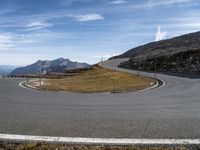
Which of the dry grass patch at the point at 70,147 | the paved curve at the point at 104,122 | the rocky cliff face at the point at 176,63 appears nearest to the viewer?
the dry grass patch at the point at 70,147

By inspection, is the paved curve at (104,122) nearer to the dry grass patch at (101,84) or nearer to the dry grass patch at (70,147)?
the dry grass patch at (70,147)

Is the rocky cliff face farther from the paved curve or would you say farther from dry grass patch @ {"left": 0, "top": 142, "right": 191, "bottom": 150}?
dry grass patch @ {"left": 0, "top": 142, "right": 191, "bottom": 150}

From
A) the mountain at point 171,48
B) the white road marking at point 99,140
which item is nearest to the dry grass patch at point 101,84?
the white road marking at point 99,140

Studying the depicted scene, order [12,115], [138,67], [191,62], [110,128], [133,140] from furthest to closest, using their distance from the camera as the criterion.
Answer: [138,67] < [191,62] < [12,115] < [110,128] < [133,140]

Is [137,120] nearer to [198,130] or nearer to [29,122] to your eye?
A: [198,130]

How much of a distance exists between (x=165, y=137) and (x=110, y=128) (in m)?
1.61

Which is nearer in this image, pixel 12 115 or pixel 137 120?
pixel 137 120

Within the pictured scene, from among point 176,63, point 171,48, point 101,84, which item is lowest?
point 101,84

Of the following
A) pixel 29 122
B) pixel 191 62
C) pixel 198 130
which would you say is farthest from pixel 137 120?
pixel 191 62

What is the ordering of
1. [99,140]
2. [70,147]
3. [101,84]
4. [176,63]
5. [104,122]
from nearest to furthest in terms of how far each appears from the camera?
[70,147] < [99,140] < [104,122] < [101,84] < [176,63]

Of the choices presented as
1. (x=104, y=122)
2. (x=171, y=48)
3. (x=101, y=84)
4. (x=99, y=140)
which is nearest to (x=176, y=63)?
(x=101, y=84)

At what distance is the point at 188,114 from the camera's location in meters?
10.3

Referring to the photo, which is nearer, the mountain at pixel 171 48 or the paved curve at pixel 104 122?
the paved curve at pixel 104 122

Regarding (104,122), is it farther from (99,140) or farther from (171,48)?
(171,48)
